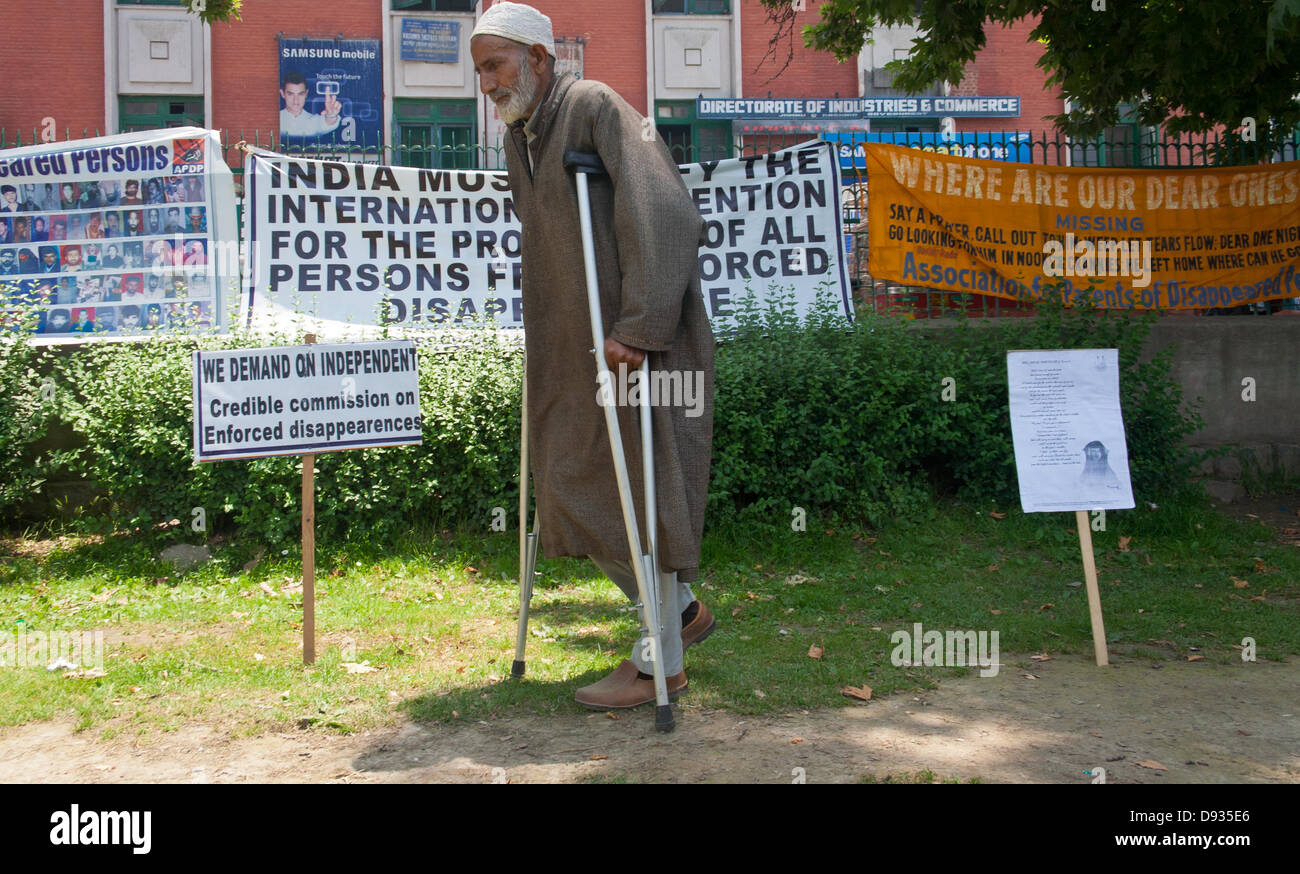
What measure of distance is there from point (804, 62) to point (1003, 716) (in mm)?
23113

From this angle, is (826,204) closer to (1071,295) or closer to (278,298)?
(1071,295)

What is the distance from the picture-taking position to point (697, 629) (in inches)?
177

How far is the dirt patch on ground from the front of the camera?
361cm

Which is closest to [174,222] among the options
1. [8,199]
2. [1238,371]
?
[8,199]

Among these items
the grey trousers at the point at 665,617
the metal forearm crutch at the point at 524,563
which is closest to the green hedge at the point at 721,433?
the metal forearm crutch at the point at 524,563

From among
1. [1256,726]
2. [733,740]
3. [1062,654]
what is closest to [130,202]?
[733,740]

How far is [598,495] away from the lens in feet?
13.4

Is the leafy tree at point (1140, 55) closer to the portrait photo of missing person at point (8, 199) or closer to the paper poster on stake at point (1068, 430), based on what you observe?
the paper poster on stake at point (1068, 430)

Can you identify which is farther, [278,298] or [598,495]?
[278,298]

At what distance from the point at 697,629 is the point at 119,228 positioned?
599 centimetres

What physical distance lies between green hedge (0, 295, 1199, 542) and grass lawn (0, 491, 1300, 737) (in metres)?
0.23

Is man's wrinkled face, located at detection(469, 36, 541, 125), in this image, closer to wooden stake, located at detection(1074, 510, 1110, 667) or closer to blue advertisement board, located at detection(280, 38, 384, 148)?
wooden stake, located at detection(1074, 510, 1110, 667)
